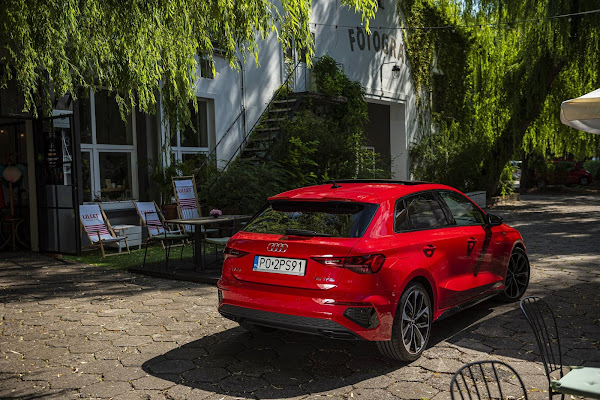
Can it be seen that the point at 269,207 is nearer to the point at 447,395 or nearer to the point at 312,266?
the point at 312,266

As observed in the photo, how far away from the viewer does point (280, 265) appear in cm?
500

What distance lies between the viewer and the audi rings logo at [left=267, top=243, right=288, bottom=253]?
5027mm

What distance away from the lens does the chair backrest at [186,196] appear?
13.2 m

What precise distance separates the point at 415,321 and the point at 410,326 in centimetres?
8

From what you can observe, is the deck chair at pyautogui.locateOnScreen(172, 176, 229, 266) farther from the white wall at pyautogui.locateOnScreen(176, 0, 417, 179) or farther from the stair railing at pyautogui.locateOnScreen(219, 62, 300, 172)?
the white wall at pyautogui.locateOnScreen(176, 0, 417, 179)

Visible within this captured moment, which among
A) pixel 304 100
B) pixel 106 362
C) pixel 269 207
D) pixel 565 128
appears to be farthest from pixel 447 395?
pixel 565 128

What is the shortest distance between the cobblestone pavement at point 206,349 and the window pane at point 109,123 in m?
5.37

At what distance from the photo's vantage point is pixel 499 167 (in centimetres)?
2234

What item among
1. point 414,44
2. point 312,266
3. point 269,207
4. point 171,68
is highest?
point 414,44

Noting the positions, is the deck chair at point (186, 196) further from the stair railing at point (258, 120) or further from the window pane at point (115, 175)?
the stair railing at point (258, 120)

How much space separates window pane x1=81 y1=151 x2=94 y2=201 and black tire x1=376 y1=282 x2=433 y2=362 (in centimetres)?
965

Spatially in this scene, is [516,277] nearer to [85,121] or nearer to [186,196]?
[186,196]

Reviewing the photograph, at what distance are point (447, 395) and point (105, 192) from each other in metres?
10.7

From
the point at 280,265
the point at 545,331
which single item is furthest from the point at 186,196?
the point at 545,331
